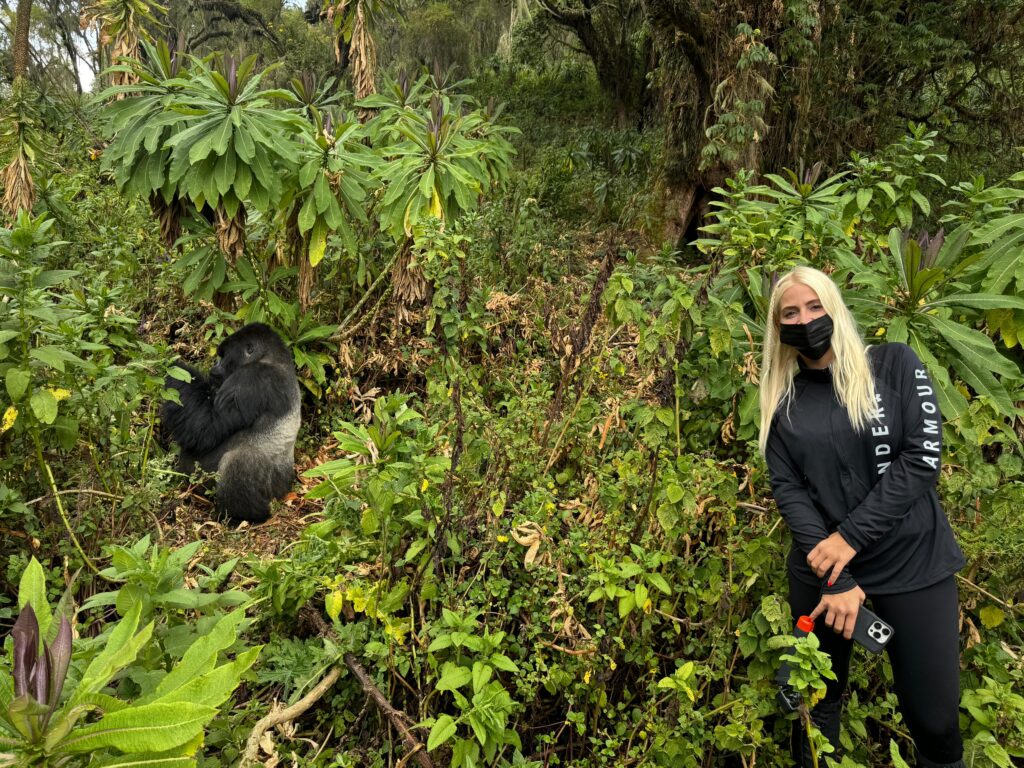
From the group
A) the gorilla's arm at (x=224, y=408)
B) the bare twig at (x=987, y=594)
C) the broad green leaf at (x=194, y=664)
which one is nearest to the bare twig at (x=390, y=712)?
the broad green leaf at (x=194, y=664)

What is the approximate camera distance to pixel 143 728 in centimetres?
128

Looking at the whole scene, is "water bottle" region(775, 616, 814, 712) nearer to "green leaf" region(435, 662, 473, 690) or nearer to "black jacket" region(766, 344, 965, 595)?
"black jacket" region(766, 344, 965, 595)

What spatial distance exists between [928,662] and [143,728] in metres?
2.11

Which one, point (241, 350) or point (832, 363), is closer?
point (832, 363)

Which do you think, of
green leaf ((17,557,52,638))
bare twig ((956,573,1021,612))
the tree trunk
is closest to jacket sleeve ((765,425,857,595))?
Answer: bare twig ((956,573,1021,612))

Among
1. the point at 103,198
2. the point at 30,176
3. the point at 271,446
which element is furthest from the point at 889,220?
the point at 103,198

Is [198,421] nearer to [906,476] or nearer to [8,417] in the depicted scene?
[8,417]

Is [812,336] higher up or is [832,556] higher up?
[812,336]

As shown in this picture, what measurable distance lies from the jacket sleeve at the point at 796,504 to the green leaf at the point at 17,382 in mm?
2631

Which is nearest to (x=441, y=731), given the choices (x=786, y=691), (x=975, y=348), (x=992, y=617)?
(x=786, y=691)

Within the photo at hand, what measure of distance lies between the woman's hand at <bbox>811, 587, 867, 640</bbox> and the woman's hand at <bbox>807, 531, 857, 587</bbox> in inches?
1.9

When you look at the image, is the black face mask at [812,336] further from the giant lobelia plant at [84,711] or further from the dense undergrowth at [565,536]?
the giant lobelia plant at [84,711]

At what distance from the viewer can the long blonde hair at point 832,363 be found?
2105 mm

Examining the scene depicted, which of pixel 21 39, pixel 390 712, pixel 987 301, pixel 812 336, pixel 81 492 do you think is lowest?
pixel 390 712
